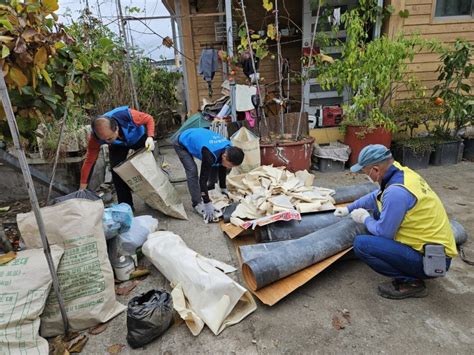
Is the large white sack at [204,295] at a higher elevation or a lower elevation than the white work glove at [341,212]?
lower

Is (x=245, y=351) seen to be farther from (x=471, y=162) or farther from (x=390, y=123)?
(x=471, y=162)

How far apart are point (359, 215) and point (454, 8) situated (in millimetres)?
5207

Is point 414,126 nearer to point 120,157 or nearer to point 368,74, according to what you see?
point 368,74

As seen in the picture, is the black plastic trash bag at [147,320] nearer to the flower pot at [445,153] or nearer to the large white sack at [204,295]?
the large white sack at [204,295]

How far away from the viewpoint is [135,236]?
8.72 feet

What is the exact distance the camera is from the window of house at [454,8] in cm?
543

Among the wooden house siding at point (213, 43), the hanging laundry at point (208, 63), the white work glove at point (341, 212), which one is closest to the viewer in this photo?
the white work glove at point (341, 212)

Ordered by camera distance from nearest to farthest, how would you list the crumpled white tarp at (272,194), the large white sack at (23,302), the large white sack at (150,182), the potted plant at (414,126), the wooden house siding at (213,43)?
the large white sack at (23,302) < the crumpled white tarp at (272,194) < the large white sack at (150,182) < the potted plant at (414,126) < the wooden house siding at (213,43)

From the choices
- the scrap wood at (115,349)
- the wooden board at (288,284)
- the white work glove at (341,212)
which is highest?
the white work glove at (341,212)

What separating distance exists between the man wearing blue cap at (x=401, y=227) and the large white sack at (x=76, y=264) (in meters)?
1.73

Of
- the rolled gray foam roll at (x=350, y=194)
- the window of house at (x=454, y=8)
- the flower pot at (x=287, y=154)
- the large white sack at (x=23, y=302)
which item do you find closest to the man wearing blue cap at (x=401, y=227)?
the rolled gray foam roll at (x=350, y=194)

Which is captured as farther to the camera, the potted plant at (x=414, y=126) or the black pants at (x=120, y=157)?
the potted plant at (x=414, y=126)

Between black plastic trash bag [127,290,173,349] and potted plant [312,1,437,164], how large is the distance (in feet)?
12.7

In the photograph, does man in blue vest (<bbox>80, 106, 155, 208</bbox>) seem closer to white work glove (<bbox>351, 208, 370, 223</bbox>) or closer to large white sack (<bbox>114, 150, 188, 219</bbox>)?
large white sack (<bbox>114, 150, 188, 219</bbox>)
